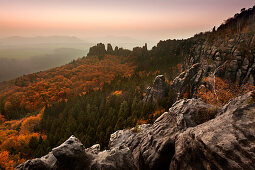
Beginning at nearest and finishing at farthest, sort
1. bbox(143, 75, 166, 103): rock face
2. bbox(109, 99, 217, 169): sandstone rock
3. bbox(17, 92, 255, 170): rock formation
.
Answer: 1. bbox(17, 92, 255, 170): rock formation
2. bbox(109, 99, 217, 169): sandstone rock
3. bbox(143, 75, 166, 103): rock face

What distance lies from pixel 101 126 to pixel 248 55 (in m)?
55.2

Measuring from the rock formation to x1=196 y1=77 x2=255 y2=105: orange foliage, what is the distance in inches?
394

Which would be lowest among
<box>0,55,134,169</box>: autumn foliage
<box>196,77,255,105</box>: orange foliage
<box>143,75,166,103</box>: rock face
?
<box>0,55,134,169</box>: autumn foliage

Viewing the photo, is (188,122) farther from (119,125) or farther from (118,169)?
(119,125)

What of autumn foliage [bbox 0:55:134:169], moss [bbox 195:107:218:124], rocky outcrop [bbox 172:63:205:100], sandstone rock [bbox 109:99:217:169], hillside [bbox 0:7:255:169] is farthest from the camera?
autumn foliage [bbox 0:55:134:169]

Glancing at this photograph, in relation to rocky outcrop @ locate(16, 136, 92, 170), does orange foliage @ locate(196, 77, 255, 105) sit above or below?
above

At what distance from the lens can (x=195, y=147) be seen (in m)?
9.35

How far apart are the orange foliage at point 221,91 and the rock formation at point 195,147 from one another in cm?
1002

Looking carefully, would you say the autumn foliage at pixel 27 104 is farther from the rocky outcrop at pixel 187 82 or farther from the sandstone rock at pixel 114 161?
the sandstone rock at pixel 114 161

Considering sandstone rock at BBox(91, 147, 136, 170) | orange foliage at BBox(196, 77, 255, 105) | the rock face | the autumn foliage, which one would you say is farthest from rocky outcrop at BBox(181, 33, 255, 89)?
the autumn foliage

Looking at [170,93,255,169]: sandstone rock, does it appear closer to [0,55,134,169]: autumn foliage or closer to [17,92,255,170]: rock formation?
[17,92,255,170]: rock formation

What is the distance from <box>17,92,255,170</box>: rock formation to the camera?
729 centimetres

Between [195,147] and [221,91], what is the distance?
24.6 m

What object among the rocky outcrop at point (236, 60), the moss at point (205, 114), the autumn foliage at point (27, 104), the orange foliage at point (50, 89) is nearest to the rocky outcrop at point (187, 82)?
the rocky outcrop at point (236, 60)
